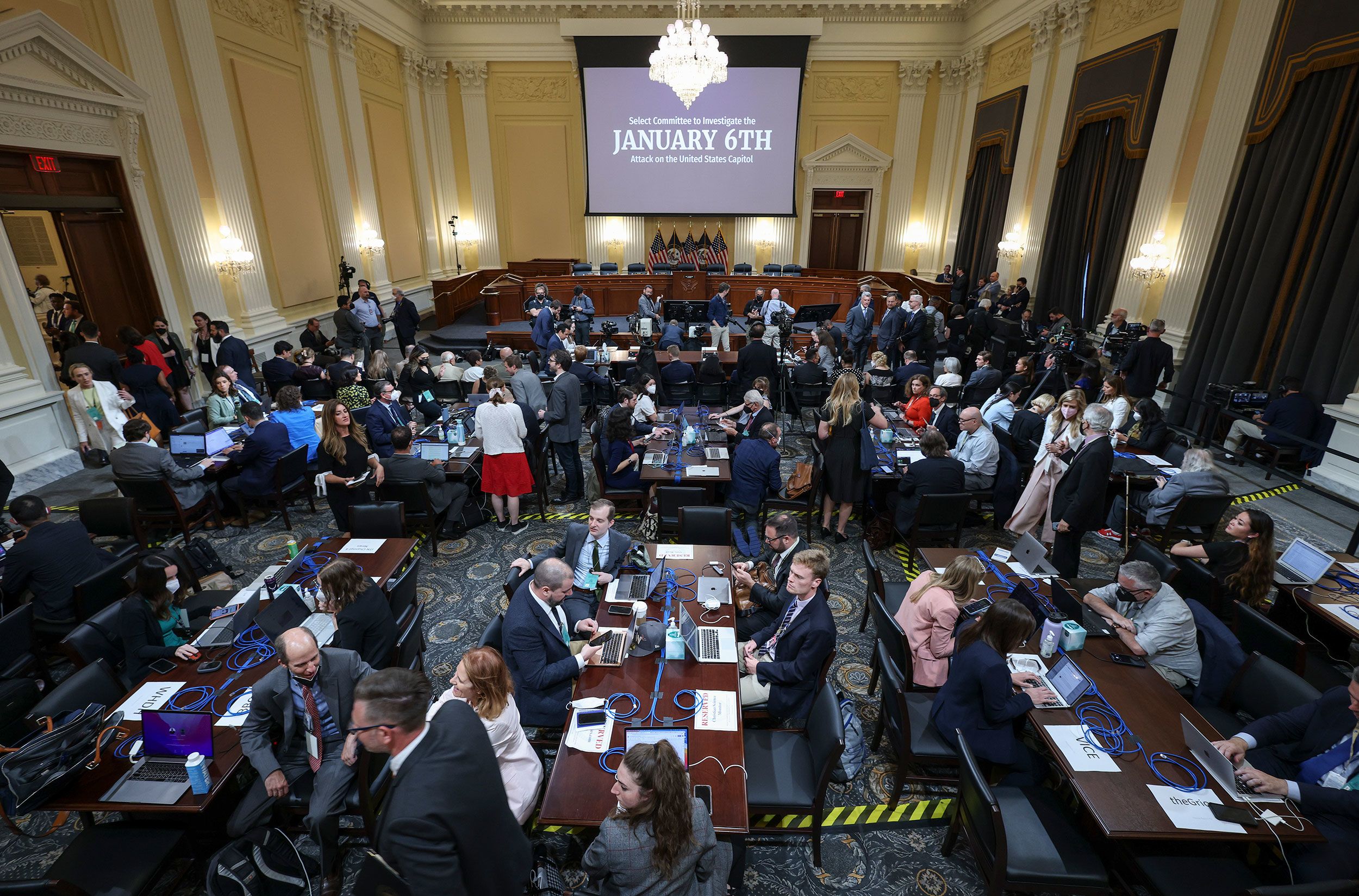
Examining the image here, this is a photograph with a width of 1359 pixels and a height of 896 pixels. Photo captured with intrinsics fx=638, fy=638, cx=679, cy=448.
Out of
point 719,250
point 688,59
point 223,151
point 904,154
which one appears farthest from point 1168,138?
point 223,151

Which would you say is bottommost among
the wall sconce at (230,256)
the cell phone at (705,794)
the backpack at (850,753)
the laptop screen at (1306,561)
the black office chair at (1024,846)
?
the backpack at (850,753)

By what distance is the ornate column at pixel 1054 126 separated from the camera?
1190 centimetres

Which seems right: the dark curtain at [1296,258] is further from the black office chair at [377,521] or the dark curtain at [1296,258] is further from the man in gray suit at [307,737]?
the man in gray suit at [307,737]

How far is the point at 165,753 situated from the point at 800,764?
9.99ft

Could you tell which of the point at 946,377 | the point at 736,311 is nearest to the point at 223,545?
the point at 946,377

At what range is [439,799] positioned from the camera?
213 cm

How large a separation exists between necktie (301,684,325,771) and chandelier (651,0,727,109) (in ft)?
35.2

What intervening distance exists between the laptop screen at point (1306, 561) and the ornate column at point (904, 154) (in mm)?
15479

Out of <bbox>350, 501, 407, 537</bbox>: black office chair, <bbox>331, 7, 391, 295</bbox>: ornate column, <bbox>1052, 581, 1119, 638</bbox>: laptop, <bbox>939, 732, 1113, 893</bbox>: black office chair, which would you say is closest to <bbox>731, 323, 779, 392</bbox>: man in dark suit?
<bbox>350, 501, 407, 537</bbox>: black office chair

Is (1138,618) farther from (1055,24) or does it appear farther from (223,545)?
(1055,24)

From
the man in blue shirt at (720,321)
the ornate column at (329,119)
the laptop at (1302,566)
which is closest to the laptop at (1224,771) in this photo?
the laptop at (1302,566)

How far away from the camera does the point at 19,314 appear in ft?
24.4

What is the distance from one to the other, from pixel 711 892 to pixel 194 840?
2.67 meters

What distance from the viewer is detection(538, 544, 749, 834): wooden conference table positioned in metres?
2.72
